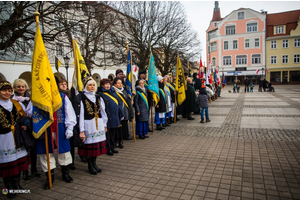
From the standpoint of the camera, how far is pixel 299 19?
4584 centimetres

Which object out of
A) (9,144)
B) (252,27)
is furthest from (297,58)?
(9,144)

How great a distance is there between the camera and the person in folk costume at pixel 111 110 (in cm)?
549

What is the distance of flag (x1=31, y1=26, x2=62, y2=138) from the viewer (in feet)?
12.3

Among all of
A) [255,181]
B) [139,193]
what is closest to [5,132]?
[139,193]

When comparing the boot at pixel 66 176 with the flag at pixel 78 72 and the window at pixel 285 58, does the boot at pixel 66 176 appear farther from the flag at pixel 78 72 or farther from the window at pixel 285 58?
the window at pixel 285 58

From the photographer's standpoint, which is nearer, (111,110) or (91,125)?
(91,125)

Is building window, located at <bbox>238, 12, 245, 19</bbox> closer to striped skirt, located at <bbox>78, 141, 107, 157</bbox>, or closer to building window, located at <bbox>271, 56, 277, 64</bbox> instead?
building window, located at <bbox>271, 56, 277, 64</bbox>

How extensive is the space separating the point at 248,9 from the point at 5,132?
55878 mm

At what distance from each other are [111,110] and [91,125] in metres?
A: 1.37

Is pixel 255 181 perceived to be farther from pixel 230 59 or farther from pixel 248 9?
pixel 248 9

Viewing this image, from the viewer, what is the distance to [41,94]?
3.77 metres

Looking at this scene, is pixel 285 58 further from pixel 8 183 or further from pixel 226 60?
pixel 8 183

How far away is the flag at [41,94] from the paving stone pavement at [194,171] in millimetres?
1258

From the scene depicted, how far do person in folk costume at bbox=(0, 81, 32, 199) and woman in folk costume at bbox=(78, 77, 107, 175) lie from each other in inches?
39.6
